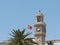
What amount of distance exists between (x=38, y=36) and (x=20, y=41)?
189ft

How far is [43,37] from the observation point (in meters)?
118

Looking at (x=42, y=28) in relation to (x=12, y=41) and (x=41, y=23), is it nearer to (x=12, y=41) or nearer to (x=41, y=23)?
(x=41, y=23)

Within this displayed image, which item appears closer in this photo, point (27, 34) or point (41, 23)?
point (27, 34)

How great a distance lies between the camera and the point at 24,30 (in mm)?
60375

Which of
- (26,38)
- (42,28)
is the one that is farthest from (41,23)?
(26,38)

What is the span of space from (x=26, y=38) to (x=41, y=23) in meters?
53.9

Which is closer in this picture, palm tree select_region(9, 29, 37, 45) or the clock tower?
palm tree select_region(9, 29, 37, 45)

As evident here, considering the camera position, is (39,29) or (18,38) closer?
(18,38)

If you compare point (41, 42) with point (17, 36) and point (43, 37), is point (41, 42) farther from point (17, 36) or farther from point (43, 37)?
point (17, 36)

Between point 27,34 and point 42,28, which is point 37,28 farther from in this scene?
point 27,34

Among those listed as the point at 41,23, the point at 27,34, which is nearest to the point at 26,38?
the point at 27,34

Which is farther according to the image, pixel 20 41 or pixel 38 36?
pixel 38 36

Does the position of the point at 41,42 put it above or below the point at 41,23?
below

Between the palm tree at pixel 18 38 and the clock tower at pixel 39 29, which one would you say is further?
the clock tower at pixel 39 29
